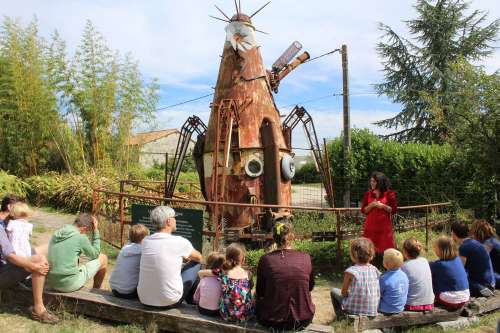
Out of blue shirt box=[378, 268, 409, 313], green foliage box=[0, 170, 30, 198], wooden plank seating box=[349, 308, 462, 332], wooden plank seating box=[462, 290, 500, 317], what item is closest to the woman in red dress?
wooden plank seating box=[462, 290, 500, 317]

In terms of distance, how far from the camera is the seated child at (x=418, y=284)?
167 inches

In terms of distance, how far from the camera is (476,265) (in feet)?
15.7

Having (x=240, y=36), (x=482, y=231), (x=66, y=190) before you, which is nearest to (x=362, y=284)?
(x=482, y=231)

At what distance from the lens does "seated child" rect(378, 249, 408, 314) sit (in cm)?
411

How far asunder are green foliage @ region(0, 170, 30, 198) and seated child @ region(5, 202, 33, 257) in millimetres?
8887

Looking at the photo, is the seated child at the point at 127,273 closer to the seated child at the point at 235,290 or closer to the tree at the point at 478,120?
the seated child at the point at 235,290

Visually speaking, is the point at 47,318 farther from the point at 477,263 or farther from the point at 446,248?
the point at 477,263

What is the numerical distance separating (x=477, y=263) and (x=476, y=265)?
31mm

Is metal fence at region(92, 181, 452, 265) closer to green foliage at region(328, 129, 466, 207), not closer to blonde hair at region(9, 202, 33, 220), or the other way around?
green foliage at region(328, 129, 466, 207)

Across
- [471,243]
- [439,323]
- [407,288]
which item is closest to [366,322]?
[407,288]

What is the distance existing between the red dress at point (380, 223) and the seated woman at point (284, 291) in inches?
99.6

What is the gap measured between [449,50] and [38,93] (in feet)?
69.2

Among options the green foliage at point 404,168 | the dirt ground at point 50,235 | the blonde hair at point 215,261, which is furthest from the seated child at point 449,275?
the green foliage at point 404,168

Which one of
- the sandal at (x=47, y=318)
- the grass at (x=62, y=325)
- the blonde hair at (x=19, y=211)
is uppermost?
the blonde hair at (x=19, y=211)
